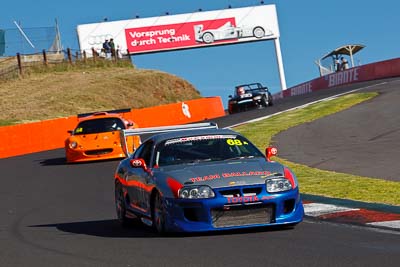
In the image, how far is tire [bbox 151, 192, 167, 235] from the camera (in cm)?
1038

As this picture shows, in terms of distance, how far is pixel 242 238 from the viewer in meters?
10.0

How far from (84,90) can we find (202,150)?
1971 inches

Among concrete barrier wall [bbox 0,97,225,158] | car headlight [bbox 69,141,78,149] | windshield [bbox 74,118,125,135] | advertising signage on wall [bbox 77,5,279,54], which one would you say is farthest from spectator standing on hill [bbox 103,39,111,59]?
car headlight [bbox 69,141,78,149]

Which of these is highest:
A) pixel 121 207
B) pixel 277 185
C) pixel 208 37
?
pixel 208 37

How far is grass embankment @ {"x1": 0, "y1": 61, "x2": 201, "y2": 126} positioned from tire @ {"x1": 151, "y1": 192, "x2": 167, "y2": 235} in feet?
132

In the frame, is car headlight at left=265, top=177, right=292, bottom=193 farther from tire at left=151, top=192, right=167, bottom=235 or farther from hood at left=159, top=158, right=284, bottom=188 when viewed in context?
tire at left=151, top=192, right=167, bottom=235

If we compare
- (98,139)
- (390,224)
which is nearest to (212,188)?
(390,224)

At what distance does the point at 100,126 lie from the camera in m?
25.5

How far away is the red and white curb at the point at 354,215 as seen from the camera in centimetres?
1058

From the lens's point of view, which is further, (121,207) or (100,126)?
(100,126)

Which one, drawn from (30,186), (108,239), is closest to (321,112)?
(30,186)

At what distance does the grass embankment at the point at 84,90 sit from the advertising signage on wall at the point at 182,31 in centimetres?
1125

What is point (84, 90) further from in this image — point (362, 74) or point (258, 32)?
point (258, 32)

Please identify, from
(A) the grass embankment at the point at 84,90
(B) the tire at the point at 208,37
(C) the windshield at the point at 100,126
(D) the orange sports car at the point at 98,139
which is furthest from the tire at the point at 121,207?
(B) the tire at the point at 208,37
